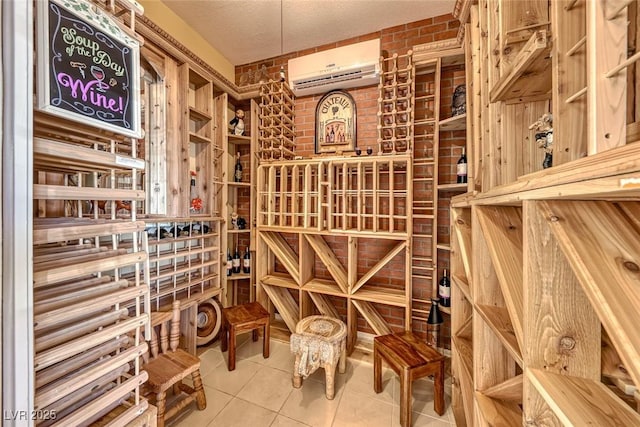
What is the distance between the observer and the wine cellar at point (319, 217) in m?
0.66

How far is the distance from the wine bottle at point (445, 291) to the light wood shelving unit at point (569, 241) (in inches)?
39.7

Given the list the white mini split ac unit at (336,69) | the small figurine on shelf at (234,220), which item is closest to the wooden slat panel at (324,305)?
the small figurine on shelf at (234,220)

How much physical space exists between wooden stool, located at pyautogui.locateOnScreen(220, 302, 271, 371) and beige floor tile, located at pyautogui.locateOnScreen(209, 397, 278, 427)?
1.32ft

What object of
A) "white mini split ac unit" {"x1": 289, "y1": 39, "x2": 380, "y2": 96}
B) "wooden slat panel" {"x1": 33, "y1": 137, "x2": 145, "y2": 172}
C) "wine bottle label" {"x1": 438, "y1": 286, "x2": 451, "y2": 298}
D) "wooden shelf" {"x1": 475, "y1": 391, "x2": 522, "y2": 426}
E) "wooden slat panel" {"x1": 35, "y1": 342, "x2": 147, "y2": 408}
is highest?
"white mini split ac unit" {"x1": 289, "y1": 39, "x2": 380, "y2": 96}

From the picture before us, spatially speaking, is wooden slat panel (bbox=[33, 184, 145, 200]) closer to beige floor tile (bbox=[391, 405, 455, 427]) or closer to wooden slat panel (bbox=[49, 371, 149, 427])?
wooden slat panel (bbox=[49, 371, 149, 427])

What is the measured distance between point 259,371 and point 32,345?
1.75 m

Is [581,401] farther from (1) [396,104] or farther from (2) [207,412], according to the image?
(1) [396,104]

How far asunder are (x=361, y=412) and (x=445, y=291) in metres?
1.14

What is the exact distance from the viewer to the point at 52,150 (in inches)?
29.8

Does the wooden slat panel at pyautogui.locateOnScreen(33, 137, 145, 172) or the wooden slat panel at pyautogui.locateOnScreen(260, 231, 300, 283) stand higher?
the wooden slat panel at pyautogui.locateOnScreen(33, 137, 145, 172)

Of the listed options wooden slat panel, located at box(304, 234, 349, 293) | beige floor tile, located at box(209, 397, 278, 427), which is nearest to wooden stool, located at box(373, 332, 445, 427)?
wooden slat panel, located at box(304, 234, 349, 293)

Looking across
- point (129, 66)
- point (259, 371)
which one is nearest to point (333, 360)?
point (259, 371)

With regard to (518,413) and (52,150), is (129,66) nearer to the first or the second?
(52,150)

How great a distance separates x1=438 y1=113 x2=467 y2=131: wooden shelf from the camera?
1933mm
